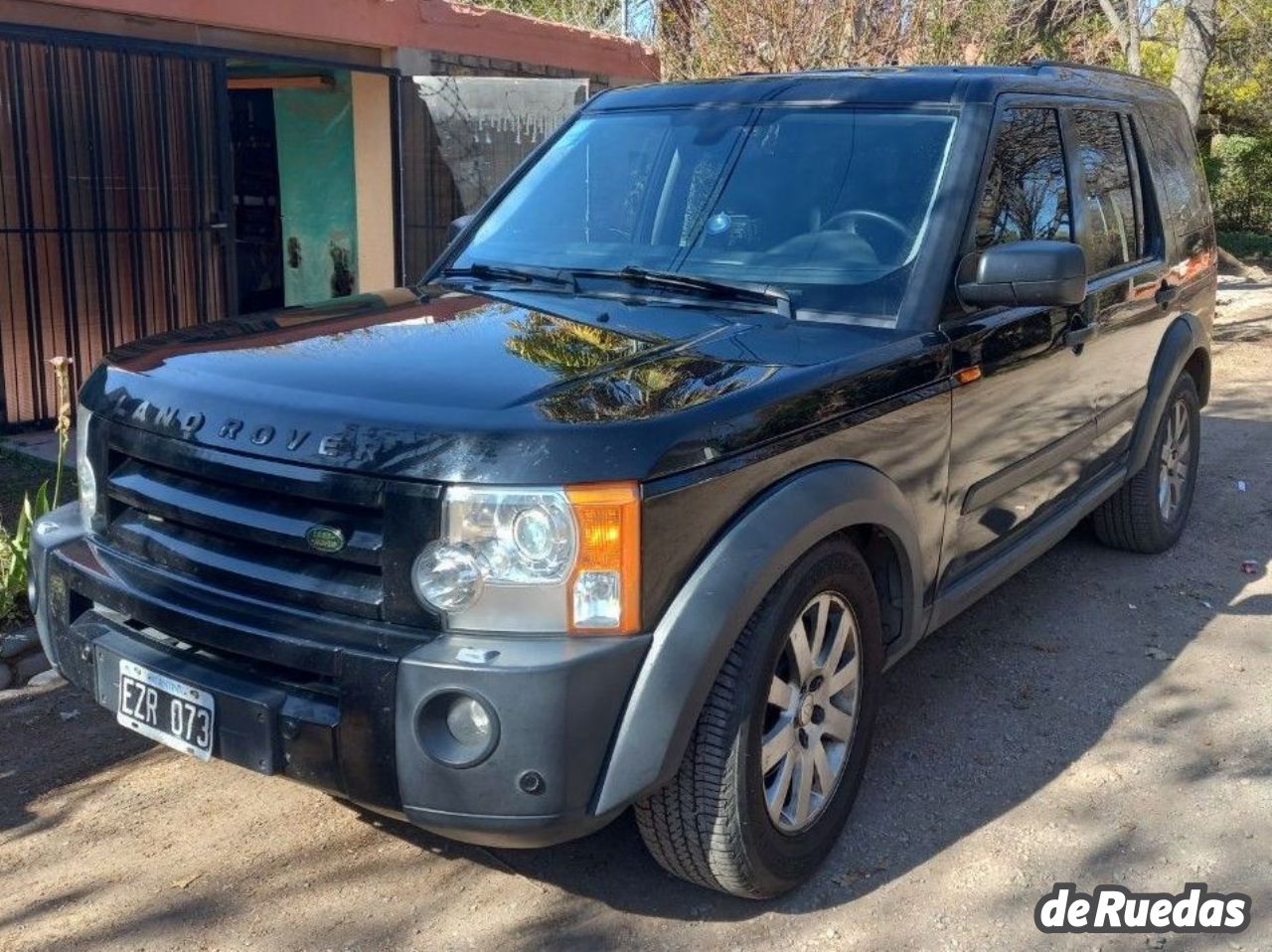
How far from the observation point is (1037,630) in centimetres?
506

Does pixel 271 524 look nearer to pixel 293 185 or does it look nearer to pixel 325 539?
pixel 325 539

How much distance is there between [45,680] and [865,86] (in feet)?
11.0

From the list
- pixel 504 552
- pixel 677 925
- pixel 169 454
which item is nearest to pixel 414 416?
pixel 504 552

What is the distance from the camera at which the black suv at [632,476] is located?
262 centimetres

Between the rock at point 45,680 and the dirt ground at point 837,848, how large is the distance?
2.8 inches

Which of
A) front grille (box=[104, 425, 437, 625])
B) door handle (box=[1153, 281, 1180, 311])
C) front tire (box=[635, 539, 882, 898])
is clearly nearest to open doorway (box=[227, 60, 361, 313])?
door handle (box=[1153, 281, 1180, 311])

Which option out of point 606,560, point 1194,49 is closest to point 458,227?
point 606,560

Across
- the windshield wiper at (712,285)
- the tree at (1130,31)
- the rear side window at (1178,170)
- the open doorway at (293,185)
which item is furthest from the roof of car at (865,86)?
the tree at (1130,31)

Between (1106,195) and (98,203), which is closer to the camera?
(1106,195)

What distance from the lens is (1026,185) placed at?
4.28 meters

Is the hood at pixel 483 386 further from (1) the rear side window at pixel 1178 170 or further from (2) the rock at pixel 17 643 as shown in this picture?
(1) the rear side window at pixel 1178 170

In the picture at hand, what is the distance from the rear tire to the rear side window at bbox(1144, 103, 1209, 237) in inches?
28.4

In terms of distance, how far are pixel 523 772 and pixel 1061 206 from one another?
2977 mm

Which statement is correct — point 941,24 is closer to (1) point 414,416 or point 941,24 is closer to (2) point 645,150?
(2) point 645,150
